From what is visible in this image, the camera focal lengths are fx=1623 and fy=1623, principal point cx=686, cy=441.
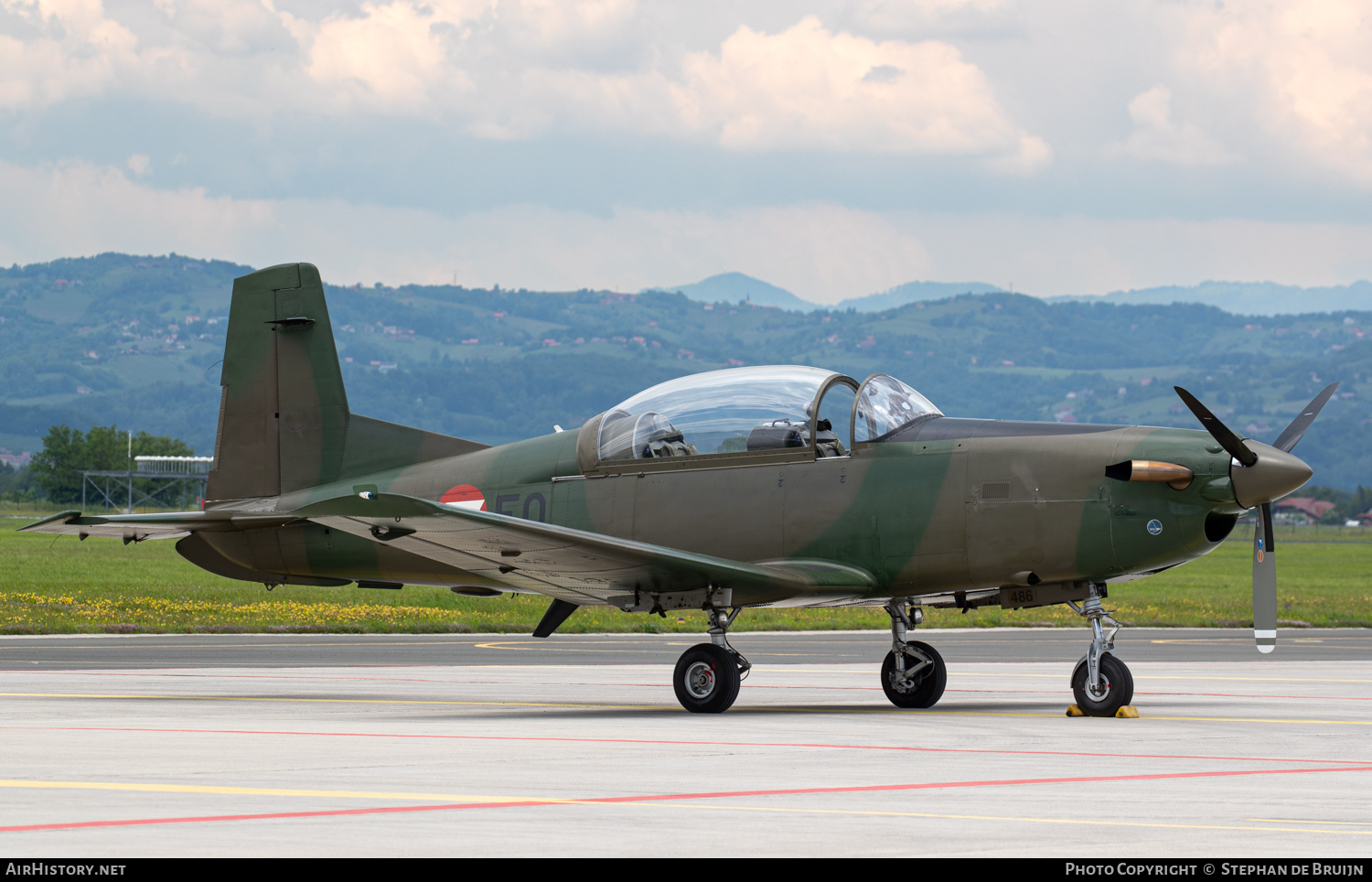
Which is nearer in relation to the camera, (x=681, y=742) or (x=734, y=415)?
(x=681, y=742)

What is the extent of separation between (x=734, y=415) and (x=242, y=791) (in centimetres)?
743

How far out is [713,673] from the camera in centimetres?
1441

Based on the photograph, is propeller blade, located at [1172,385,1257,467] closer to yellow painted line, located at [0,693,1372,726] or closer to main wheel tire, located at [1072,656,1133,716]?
main wheel tire, located at [1072,656,1133,716]

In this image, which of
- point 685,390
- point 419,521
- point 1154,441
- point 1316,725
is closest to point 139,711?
point 419,521

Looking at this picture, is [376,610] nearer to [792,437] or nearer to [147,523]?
[147,523]

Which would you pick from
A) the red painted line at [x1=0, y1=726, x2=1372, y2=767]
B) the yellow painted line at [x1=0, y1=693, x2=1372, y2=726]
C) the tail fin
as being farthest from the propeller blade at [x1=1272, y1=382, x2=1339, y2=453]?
the tail fin

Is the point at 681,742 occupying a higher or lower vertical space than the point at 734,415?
lower

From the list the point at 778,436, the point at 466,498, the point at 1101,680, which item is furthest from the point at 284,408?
the point at 1101,680

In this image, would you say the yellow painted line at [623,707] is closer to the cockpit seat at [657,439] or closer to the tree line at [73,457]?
the cockpit seat at [657,439]

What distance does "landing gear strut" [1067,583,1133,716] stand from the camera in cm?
1360

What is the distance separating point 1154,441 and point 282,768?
7.88 metres

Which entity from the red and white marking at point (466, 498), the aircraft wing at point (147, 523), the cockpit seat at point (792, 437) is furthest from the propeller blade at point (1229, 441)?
the aircraft wing at point (147, 523)

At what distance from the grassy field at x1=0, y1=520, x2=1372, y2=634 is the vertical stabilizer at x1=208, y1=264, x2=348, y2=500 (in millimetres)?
12097

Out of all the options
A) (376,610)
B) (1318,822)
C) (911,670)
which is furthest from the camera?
(376,610)
